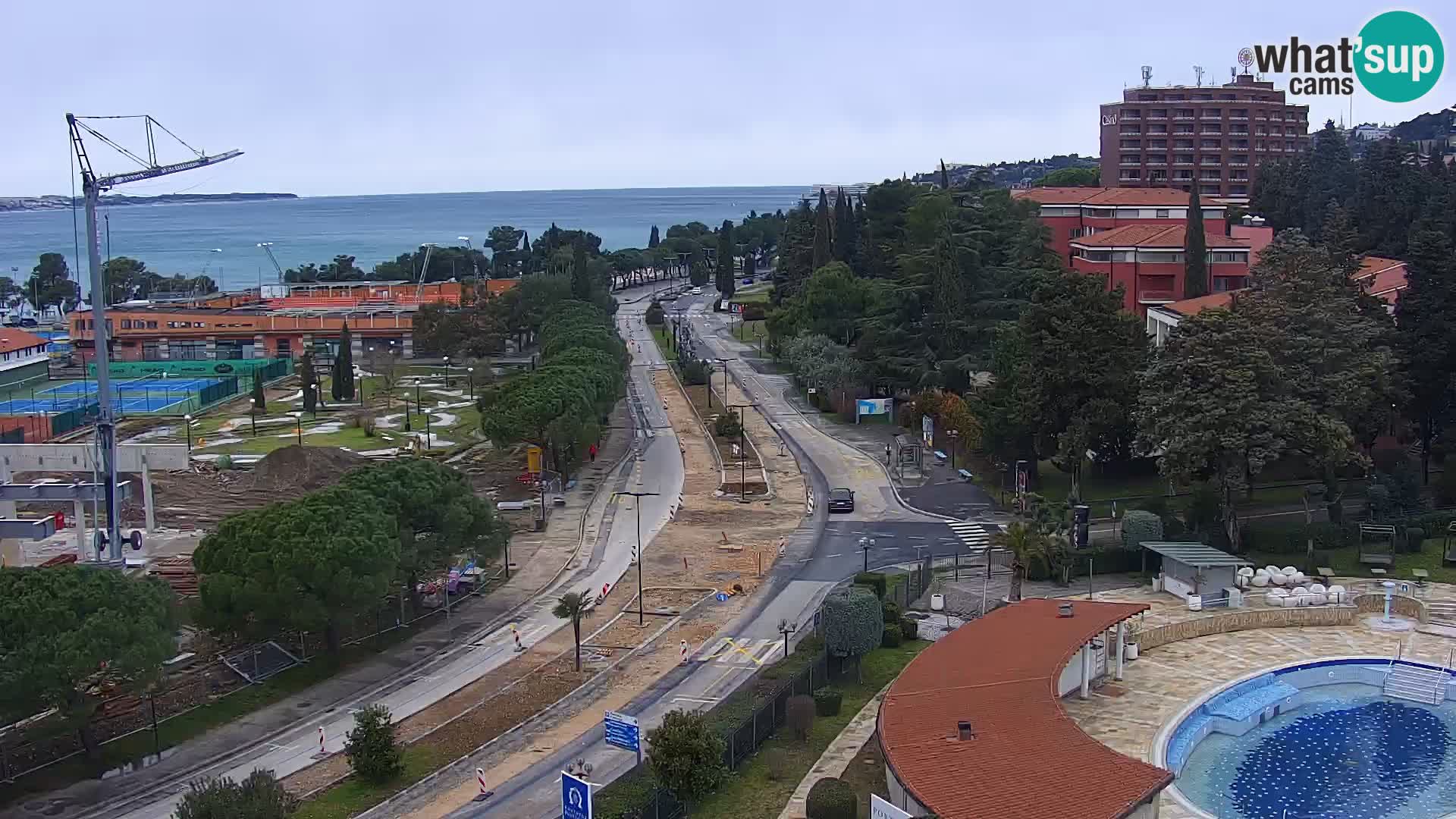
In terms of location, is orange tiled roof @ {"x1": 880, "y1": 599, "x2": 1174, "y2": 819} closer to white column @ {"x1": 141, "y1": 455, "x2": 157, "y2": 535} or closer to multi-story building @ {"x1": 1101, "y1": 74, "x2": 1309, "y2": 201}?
white column @ {"x1": 141, "y1": 455, "x2": 157, "y2": 535}

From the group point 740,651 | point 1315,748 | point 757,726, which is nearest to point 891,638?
point 740,651

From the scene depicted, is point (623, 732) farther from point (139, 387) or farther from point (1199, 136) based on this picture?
point (1199, 136)

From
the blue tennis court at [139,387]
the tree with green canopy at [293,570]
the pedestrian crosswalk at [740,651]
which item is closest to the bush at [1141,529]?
the pedestrian crosswalk at [740,651]

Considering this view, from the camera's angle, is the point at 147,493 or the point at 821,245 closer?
the point at 147,493

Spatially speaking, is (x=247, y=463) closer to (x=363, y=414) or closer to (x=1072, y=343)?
(x=363, y=414)

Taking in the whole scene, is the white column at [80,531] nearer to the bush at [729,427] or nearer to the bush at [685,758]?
the bush at [685,758]

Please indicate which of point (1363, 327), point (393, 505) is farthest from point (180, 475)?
point (1363, 327)

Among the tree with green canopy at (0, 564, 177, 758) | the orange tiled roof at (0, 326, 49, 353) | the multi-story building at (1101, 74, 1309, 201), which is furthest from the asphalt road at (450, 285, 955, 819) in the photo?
the multi-story building at (1101, 74, 1309, 201)
